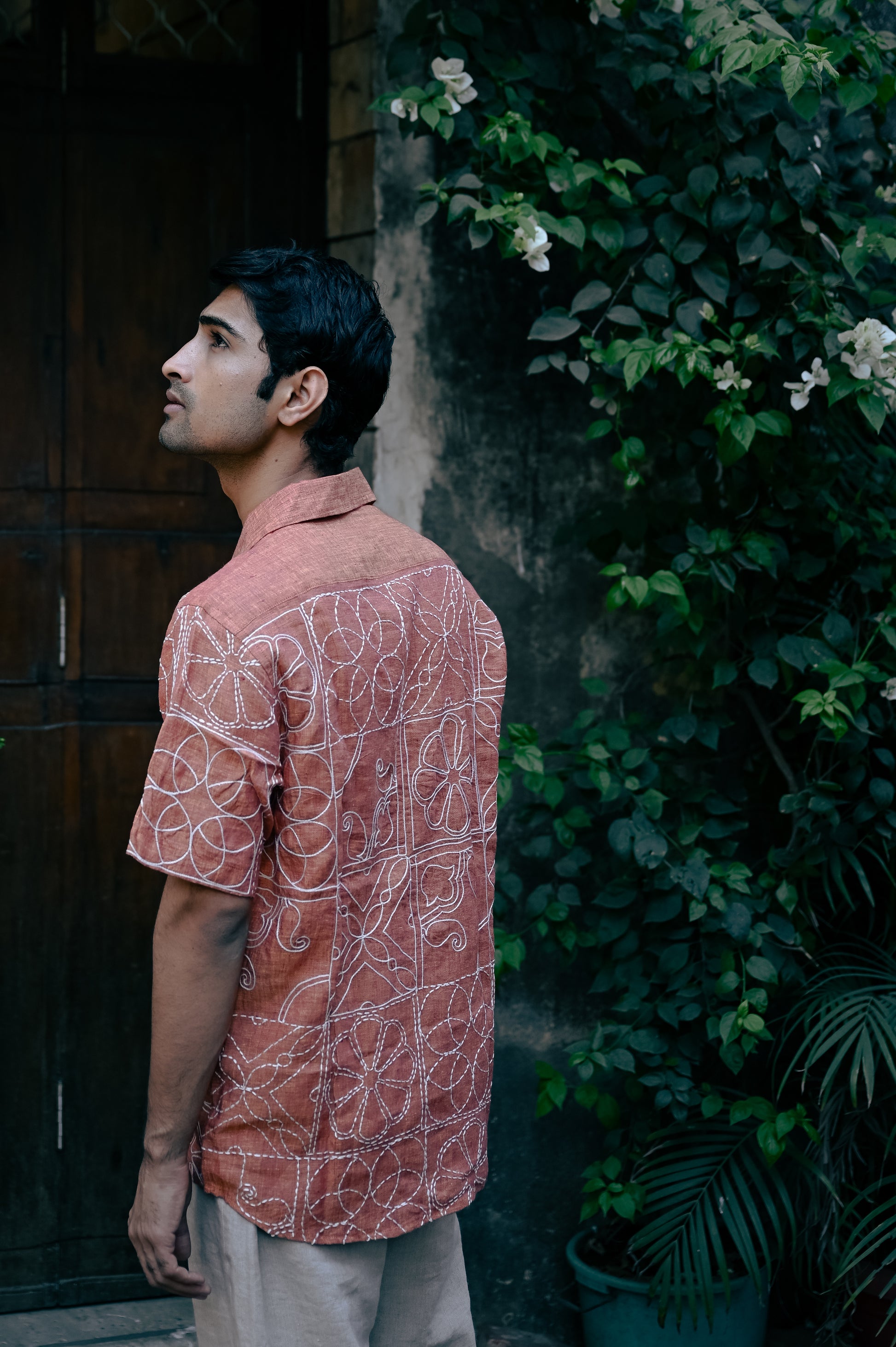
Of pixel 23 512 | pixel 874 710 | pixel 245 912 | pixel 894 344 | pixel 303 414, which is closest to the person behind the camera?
pixel 245 912

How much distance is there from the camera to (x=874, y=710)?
253cm

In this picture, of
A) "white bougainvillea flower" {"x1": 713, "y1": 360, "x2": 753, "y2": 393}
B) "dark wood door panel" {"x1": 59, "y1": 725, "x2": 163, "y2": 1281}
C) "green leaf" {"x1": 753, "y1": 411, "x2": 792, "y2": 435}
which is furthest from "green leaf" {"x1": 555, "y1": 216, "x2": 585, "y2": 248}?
"dark wood door panel" {"x1": 59, "y1": 725, "x2": 163, "y2": 1281}

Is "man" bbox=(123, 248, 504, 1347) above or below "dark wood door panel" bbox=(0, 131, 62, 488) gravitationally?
below

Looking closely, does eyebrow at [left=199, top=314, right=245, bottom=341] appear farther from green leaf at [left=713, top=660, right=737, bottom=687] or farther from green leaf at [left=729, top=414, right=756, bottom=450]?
green leaf at [left=713, top=660, right=737, bottom=687]

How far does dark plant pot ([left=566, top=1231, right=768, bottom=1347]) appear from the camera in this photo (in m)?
2.53

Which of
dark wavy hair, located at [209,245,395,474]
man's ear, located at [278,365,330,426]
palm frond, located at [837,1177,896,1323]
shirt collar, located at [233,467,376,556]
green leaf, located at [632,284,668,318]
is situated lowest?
palm frond, located at [837,1177,896,1323]

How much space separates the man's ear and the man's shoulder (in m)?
0.13

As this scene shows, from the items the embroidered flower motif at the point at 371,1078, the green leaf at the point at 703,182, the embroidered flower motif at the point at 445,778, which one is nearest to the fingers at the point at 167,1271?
the embroidered flower motif at the point at 371,1078

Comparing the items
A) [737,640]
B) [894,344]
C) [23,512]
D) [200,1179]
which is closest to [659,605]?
[737,640]

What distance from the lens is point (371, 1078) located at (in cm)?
141

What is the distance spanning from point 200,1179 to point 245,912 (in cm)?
33

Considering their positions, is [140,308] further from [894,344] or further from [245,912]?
[245,912]

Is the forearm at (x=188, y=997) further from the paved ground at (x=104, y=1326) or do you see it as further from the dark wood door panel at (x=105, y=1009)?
the paved ground at (x=104, y=1326)

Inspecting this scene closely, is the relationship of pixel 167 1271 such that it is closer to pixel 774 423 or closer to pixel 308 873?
pixel 308 873
